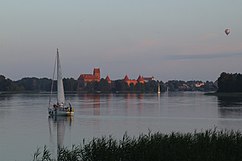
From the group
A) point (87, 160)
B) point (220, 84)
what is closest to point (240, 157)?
point (87, 160)

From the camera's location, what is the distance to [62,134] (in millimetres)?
31984

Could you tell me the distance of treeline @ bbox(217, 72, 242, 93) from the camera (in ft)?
376

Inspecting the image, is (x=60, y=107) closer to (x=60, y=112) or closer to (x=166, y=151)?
(x=60, y=112)

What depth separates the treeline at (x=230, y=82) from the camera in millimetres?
114500

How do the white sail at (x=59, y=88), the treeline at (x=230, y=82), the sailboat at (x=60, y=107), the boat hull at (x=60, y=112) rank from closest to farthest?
1. the boat hull at (x=60, y=112)
2. the sailboat at (x=60, y=107)
3. the white sail at (x=59, y=88)
4. the treeline at (x=230, y=82)

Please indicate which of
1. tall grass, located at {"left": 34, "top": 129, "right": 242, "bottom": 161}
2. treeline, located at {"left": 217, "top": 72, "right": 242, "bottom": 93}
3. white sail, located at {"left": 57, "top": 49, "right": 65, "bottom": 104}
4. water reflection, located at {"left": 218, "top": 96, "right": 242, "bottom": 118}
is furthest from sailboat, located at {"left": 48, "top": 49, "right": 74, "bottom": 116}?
treeline, located at {"left": 217, "top": 72, "right": 242, "bottom": 93}

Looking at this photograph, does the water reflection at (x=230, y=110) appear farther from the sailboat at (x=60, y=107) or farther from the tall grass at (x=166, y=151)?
the tall grass at (x=166, y=151)

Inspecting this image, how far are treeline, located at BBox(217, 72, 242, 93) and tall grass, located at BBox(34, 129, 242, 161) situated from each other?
10289 centimetres

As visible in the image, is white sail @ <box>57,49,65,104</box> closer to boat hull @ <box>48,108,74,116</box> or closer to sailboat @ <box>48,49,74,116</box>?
sailboat @ <box>48,49,74,116</box>

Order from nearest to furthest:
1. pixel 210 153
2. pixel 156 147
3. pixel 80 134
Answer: pixel 210 153, pixel 156 147, pixel 80 134

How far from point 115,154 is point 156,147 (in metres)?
1.37

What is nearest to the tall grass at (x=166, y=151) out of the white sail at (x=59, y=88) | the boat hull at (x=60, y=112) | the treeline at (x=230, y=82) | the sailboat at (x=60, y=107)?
the boat hull at (x=60, y=112)

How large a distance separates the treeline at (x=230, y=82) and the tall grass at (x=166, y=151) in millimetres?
102889

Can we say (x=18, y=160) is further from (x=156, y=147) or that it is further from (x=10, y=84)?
(x=10, y=84)
